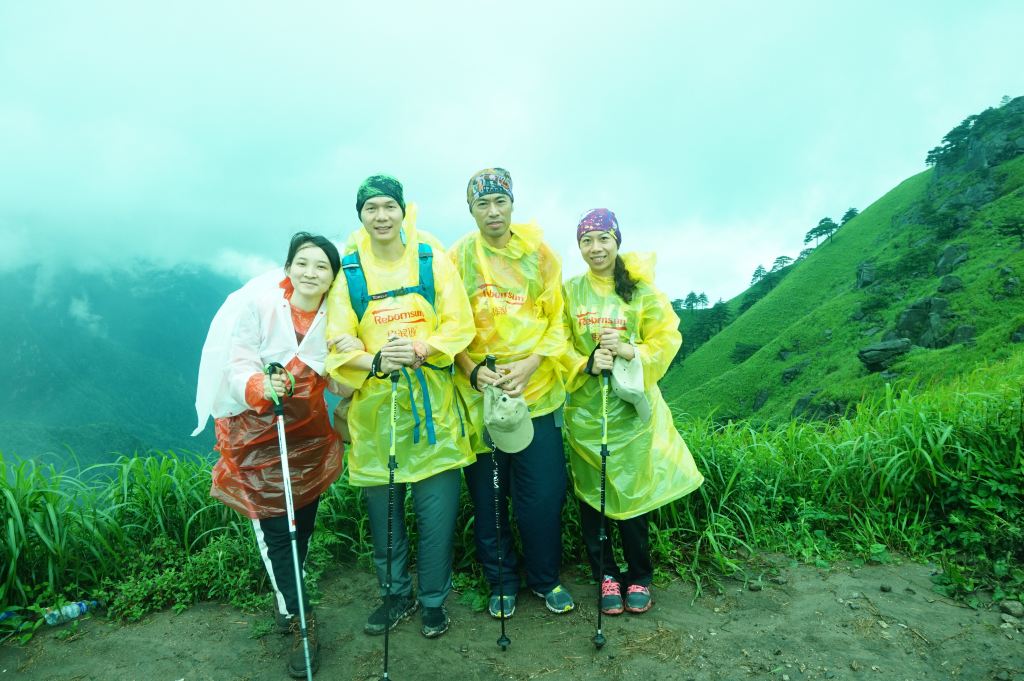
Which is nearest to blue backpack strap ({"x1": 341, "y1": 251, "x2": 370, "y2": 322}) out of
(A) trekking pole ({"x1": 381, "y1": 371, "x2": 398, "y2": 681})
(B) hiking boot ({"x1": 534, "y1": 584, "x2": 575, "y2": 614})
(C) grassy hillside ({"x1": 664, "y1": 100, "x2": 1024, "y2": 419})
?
(A) trekking pole ({"x1": 381, "y1": 371, "x2": 398, "y2": 681})

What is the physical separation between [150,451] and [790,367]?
6761 cm

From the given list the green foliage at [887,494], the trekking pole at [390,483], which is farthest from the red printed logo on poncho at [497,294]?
the green foliage at [887,494]

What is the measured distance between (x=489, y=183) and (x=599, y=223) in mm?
732

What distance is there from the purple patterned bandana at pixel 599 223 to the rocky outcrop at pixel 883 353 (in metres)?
59.3

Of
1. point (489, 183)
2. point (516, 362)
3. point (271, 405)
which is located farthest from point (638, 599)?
point (489, 183)

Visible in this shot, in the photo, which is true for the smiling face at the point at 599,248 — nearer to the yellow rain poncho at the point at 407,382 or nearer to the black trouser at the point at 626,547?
the yellow rain poncho at the point at 407,382

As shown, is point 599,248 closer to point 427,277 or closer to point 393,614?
point 427,277

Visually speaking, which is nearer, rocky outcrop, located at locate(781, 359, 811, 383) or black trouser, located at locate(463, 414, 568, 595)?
black trouser, located at locate(463, 414, 568, 595)

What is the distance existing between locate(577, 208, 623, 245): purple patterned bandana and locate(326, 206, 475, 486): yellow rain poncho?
35.2 inches

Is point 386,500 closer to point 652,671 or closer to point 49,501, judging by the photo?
point 652,671

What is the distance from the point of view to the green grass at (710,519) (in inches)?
149

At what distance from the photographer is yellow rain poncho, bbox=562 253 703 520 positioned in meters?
3.55

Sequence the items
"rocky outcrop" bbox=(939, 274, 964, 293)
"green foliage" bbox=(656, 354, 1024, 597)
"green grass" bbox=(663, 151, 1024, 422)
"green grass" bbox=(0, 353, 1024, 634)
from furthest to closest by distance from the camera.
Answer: "rocky outcrop" bbox=(939, 274, 964, 293) → "green grass" bbox=(663, 151, 1024, 422) → "green foliage" bbox=(656, 354, 1024, 597) → "green grass" bbox=(0, 353, 1024, 634)

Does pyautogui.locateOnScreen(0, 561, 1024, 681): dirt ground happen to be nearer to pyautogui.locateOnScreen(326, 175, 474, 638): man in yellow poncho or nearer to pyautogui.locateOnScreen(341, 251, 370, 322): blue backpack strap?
pyautogui.locateOnScreen(326, 175, 474, 638): man in yellow poncho
